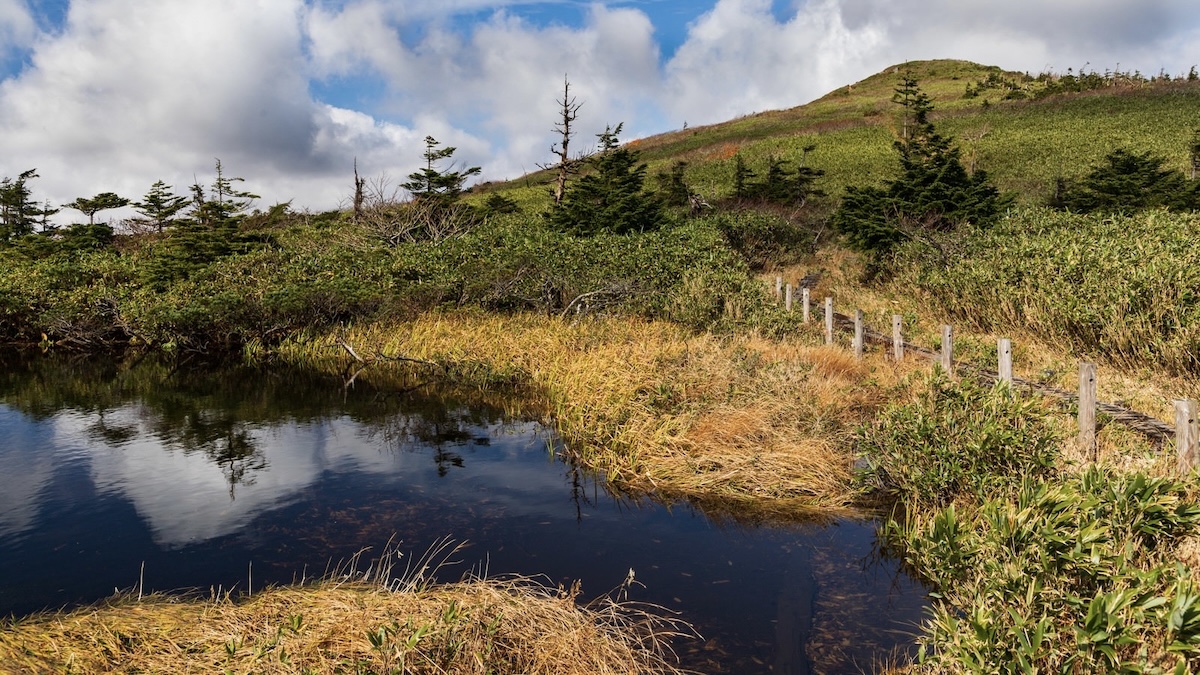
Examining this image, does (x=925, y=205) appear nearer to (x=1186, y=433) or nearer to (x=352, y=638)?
(x=1186, y=433)

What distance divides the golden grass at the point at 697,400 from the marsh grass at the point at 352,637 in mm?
3385

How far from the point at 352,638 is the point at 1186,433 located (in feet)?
24.9

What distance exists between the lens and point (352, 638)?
469 cm

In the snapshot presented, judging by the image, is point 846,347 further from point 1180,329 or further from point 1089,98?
point 1089,98

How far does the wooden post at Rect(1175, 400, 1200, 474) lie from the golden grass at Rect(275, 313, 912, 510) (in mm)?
3187

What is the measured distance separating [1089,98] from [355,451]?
7209cm

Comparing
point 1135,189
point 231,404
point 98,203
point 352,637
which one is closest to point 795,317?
point 231,404

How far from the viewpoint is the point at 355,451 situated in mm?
11383

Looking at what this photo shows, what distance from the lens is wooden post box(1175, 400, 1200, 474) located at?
21.8ft

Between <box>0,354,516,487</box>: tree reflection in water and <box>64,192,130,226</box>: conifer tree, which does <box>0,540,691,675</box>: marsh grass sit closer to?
<box>0,354,516,487</box>: tree reflection in water

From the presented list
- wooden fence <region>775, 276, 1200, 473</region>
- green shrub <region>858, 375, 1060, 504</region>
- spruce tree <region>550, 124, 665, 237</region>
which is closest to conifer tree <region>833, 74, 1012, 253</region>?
spruce tree <region>550, 124, 665, 237</region>

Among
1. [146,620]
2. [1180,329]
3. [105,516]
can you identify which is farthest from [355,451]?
[1180,329]

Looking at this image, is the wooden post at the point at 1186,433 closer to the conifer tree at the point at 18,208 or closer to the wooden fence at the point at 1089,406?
the wooden fence at the point at 1089,406

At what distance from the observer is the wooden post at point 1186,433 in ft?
21.8
